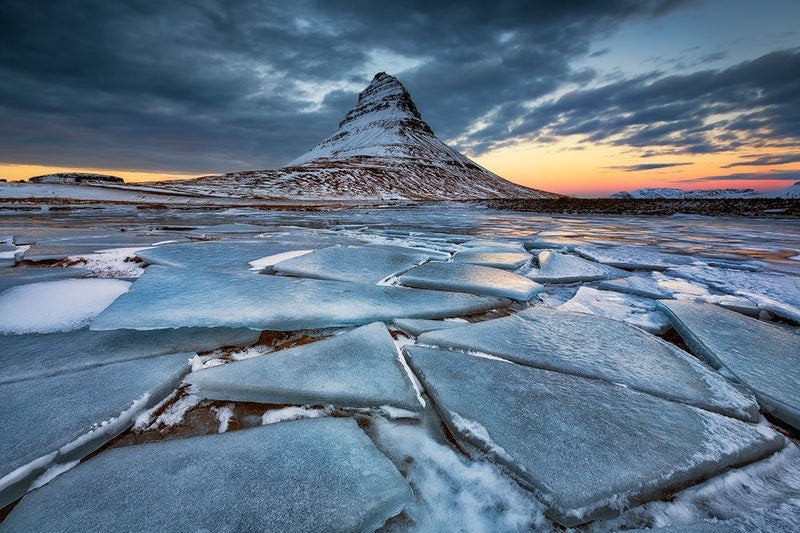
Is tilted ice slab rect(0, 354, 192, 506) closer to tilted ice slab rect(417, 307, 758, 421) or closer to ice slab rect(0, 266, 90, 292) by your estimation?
Result: tilted ice slab rect(417, 307, 758, 421)

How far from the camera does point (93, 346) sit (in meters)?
1.29

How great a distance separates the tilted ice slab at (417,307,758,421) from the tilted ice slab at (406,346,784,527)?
6 cm

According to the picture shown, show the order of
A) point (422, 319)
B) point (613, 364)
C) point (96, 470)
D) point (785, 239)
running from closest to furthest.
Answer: point (96, 470) → point (613, 364) → point (422, 319) → point (785, 239)

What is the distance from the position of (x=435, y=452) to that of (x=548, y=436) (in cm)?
28

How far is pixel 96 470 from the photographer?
75 centimetres

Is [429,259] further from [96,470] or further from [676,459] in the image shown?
[96,470]

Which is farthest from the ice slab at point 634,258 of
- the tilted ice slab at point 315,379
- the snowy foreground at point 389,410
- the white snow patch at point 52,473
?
the white snow patch at point 52,473

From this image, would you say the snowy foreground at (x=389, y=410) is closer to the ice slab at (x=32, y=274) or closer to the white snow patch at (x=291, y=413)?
the white snow patch at (x=291, y=413)

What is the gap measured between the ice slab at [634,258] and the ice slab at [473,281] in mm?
1236

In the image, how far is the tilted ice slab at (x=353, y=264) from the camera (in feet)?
7.59

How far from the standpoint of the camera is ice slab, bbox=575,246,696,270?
283 centimetres

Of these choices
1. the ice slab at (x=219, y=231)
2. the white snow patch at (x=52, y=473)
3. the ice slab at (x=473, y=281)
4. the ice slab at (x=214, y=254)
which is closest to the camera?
the white snow patch at (x=52, y=473)

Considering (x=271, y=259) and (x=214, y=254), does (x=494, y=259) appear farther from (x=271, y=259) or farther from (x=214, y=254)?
(x=214, y=254)

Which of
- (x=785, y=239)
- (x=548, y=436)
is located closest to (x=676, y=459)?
(x=548, y=436)
